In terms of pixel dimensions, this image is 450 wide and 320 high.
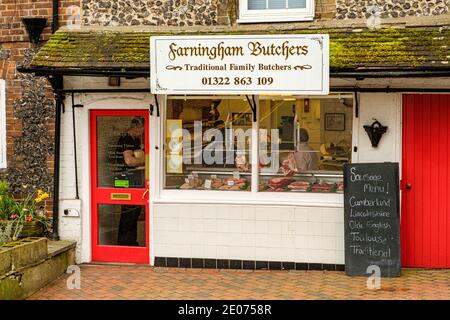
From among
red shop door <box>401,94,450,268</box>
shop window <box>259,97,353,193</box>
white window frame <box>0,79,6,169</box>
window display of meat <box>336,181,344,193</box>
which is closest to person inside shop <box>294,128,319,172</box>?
shop window <box>259,97,353,193</box>

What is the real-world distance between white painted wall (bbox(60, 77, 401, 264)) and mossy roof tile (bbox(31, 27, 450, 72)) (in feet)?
1.94

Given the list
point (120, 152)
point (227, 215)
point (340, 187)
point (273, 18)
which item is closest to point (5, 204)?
point (120, 152)

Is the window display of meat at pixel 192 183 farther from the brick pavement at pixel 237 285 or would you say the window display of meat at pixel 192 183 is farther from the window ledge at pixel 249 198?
the brick pavement at pixel 237 285

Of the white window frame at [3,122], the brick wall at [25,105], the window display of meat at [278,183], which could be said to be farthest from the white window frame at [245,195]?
A: the white window frame at [3,122]

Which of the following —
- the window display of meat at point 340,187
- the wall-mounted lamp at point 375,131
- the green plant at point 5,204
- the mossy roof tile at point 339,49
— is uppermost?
the mossy roof tile at point 339,49

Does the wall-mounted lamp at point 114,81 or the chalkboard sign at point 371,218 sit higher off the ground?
the wall-mounted lamp at point 114,81

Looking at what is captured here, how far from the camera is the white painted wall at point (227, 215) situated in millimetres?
9242

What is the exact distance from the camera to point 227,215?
948 cm

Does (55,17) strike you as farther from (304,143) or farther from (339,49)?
(339,49)

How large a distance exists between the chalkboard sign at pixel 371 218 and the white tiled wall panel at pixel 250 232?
0.98ft

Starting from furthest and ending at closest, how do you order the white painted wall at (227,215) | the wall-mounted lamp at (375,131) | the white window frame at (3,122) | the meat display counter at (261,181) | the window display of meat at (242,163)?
1. the white window frame at (3,122)
2. the window display of meat at (242,163)
3. the meat display counter at (261,181)
4. the white painted wall at (227,215)
5. the wall-mounted lamp at (375,131)

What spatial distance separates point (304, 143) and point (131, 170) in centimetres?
256

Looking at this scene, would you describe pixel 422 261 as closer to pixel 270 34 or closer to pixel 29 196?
pixel 270 34

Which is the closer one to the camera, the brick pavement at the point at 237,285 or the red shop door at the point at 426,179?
the brick pavement at the point at 237,285
